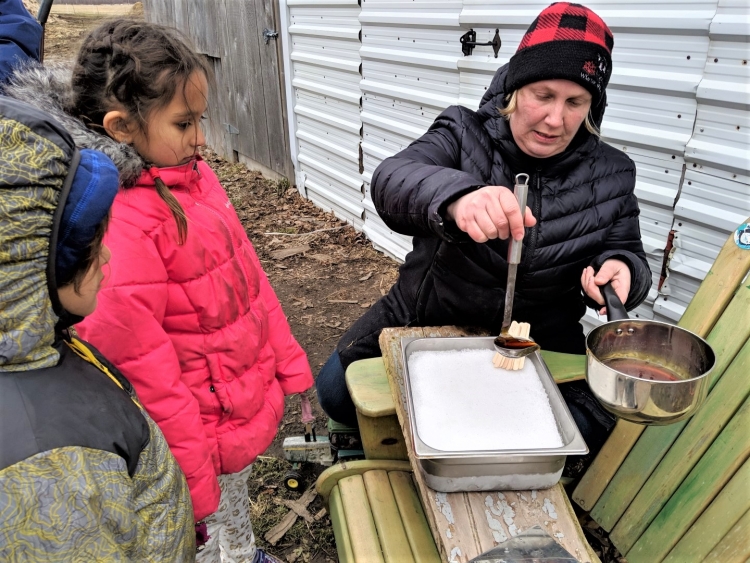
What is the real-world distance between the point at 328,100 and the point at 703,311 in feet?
14.0

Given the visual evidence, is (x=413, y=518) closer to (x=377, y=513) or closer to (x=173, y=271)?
(x=377, y=513)

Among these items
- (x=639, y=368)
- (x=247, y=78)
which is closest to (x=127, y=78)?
(x=639, y=368)

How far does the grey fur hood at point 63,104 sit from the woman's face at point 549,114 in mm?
1143

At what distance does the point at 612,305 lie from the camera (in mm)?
1544

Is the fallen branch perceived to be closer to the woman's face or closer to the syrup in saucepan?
the syrup in saucepan

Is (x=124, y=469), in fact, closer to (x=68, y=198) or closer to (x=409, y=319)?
(x=68, y=198)

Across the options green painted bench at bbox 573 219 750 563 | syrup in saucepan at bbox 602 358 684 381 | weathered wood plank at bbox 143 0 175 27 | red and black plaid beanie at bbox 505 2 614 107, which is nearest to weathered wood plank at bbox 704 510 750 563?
green painted bench at bbox 573 219 750 563

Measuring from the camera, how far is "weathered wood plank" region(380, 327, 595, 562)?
1.26m

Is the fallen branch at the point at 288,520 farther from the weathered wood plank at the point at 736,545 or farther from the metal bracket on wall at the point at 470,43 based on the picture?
the metal bracket on wall at the point at 470,43

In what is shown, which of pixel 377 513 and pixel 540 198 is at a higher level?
pixel 540 198

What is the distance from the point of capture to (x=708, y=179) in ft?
7.82

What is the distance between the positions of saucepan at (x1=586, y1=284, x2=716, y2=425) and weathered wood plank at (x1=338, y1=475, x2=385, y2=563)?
3.15 feet

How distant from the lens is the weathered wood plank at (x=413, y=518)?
5.90 ft

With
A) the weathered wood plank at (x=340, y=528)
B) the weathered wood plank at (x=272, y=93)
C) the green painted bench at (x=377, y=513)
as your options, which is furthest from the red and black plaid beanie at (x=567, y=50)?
the weathered wood plank at (x=272, y=93)
